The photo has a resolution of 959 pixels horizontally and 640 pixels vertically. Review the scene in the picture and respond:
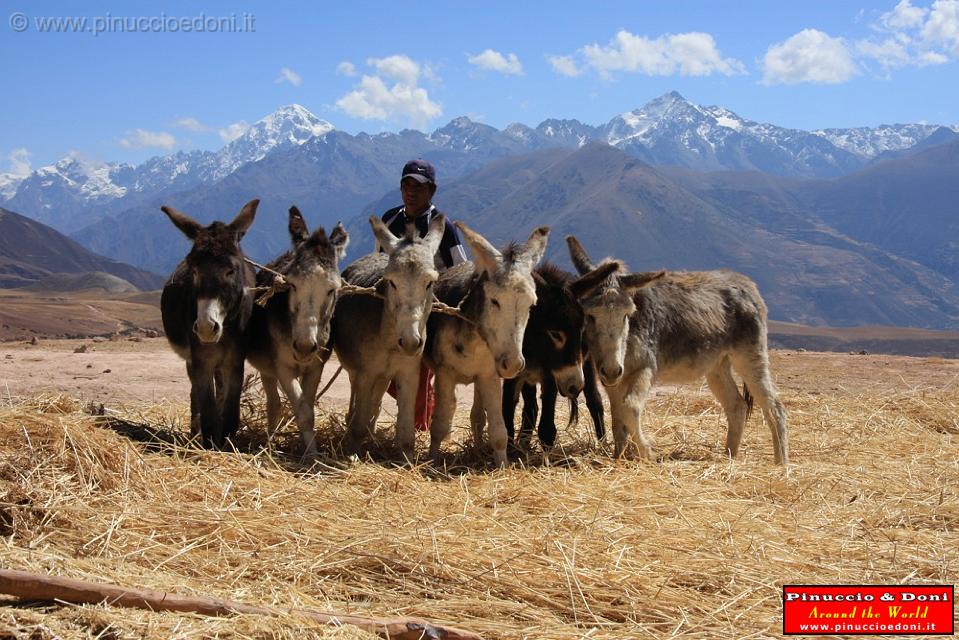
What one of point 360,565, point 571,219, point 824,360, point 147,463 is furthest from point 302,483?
point 571,219

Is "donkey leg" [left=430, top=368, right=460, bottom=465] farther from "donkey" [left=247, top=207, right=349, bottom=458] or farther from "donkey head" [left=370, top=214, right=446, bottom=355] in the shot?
"donkey" [left=247, top=207, right=349, bottom=458]

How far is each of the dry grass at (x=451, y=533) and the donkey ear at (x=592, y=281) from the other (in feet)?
4.81

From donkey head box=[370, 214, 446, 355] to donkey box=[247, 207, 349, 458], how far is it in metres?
0.51

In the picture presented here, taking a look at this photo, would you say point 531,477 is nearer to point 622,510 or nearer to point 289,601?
point 622,510

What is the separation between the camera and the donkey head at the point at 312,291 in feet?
20.9

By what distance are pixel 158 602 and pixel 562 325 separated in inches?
165

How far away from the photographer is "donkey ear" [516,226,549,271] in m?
6.61

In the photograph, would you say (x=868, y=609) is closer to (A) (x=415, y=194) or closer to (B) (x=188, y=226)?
(B) (x=188, y=226)

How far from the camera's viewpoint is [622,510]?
17.9 ft

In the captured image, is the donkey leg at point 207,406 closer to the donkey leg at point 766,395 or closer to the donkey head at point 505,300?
the donkey head at point 505,300

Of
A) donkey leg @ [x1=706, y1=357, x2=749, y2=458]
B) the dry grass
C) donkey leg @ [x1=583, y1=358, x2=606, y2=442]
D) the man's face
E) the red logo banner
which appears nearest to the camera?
the red logo banner

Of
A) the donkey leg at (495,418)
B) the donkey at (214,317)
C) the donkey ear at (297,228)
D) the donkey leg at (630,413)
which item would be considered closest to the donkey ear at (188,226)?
the donkey at (214,317)

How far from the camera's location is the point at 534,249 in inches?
269

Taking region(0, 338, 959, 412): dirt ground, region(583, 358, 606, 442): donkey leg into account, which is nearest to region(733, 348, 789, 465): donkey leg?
region(583, 358, 606, 442): donkey leg
